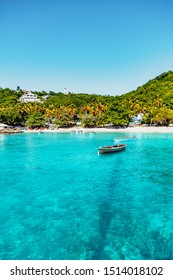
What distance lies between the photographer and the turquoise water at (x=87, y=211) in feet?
36.5

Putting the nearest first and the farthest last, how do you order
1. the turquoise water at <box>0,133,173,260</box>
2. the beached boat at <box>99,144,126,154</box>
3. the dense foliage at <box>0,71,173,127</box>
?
the turquoise water at <box>0,133,173,260</box>, the beached boat at <box>99,144,126,154</box>, the dense foliage at <box>0,71,173,127</box>

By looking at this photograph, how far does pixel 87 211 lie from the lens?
50.9ft

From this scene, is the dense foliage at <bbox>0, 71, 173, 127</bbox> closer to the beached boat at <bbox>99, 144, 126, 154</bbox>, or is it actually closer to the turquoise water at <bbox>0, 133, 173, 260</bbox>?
the beached boat at <bbox>99, 144, 126, 154</bbox>

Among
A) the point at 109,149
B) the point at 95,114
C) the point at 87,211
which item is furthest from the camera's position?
the point at 95,114

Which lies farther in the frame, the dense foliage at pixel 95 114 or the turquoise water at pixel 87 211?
the dense foliage at pixel 95 114

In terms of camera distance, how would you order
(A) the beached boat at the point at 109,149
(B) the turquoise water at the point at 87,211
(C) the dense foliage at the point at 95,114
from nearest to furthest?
1. (B) the turquoise water at the point at 87,211
2. (A) the beached boat at the point at 109,149
3. (C) the dense foliage at the point at 95,114

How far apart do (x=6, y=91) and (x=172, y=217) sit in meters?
144

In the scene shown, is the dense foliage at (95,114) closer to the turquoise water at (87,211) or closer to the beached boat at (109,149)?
the beached boat at (109,149)

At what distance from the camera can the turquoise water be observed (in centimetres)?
1113

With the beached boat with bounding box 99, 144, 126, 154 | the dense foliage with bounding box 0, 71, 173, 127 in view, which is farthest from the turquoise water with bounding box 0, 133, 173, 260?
the dense foliage with bounding box 0, 71, 173, 127

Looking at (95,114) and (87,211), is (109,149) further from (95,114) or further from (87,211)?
(95,114)

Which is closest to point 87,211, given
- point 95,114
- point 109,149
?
point 109,149

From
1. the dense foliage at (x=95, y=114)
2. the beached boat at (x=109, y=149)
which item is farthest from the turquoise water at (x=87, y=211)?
the dense foliage at (x=95, y=114)

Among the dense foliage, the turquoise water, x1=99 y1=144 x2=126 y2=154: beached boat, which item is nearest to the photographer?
the turquoise water
